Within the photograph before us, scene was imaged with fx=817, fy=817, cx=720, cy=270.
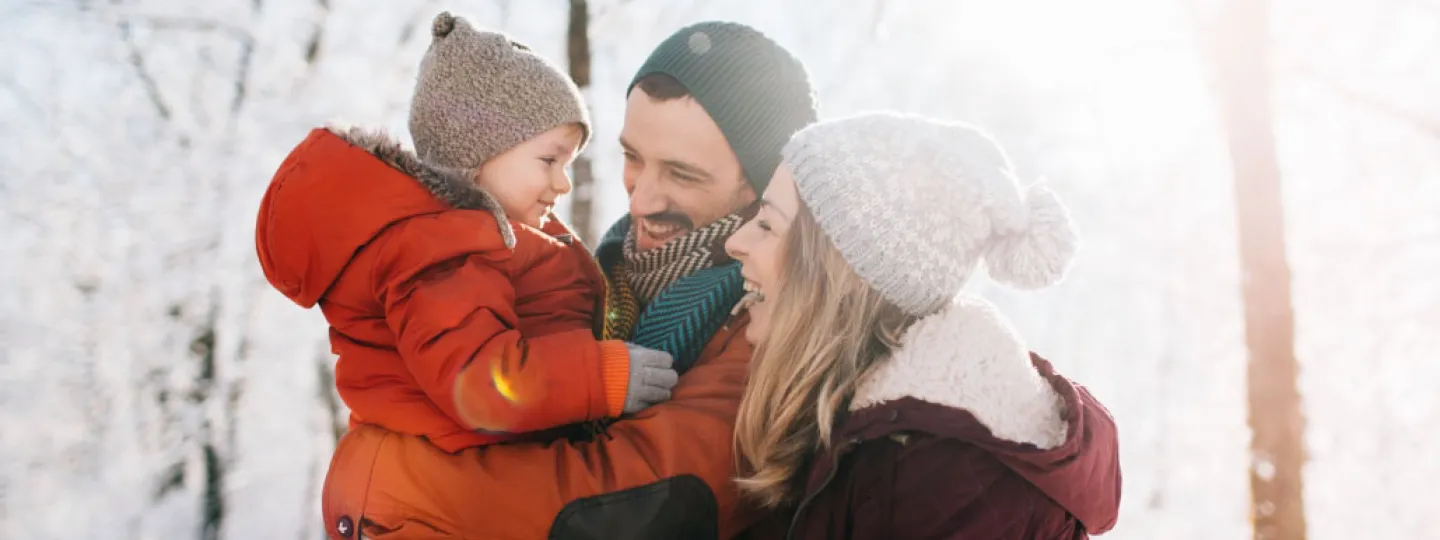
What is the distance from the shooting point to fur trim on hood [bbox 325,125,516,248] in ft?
5.62

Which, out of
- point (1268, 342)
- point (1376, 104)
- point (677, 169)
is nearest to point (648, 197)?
point (677, 169)

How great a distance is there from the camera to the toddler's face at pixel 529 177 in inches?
76.8

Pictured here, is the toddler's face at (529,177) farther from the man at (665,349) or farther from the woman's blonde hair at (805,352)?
the woman's blonde hair at (805,352)

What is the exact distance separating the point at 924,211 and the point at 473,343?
876mm

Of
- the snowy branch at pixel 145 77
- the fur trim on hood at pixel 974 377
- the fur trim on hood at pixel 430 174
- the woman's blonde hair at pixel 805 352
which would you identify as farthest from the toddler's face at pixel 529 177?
the snowy branch at pixel 145 77

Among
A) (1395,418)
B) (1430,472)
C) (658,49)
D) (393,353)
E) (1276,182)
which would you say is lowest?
(1430,472)

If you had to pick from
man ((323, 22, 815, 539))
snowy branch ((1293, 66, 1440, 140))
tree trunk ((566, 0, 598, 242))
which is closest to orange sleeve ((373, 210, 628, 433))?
man ((323, 22, 815, 539))

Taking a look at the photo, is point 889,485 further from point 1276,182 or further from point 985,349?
point 1276,182

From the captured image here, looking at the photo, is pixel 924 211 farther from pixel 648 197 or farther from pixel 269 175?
pixel 269 175

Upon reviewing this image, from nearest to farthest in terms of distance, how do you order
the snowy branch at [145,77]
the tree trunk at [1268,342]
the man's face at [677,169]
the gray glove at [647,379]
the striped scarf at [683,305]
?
the gray glove at [647,379]
the striped scarf at [683,305]
the man's face at [677,169]
the tree trunk at [1268,342]
the snowy branch at [145,77]

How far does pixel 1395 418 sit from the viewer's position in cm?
734

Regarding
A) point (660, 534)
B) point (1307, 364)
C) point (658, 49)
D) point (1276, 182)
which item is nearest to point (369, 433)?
point (660, 534)

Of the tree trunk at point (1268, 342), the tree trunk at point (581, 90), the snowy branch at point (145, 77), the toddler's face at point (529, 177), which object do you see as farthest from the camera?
the snowy branch at point (145, 77)

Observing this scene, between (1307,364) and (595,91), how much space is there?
6737 millimetres
